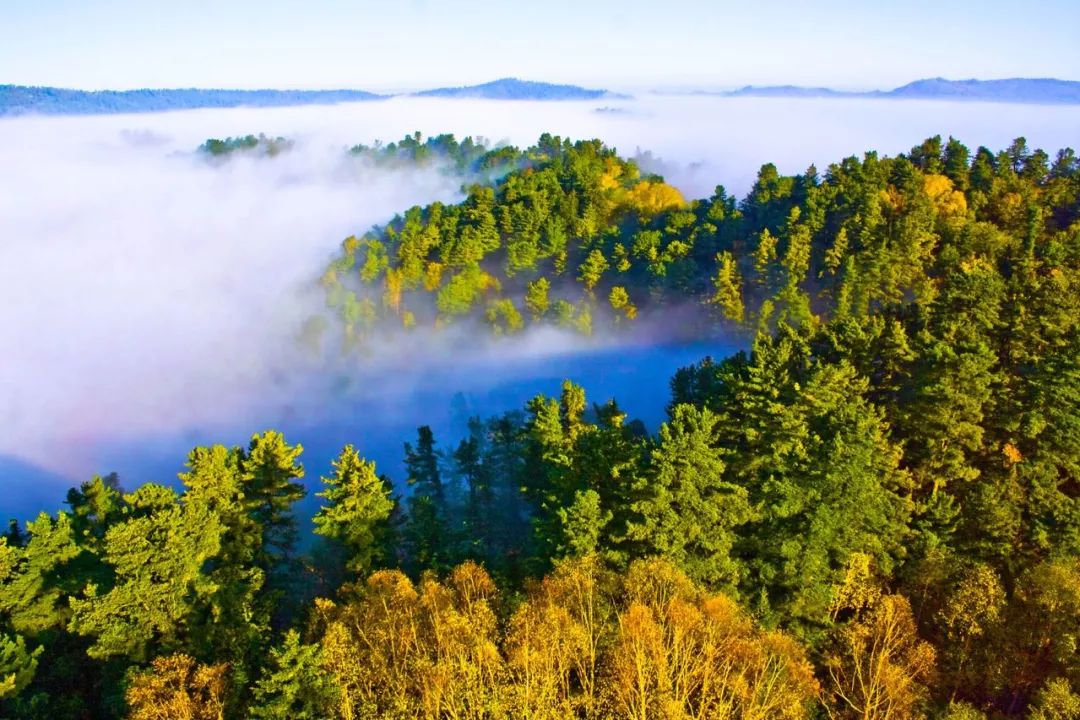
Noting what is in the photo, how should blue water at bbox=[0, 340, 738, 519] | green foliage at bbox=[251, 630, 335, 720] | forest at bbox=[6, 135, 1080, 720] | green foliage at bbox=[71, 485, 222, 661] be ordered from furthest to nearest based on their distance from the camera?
blue water at bbox=[0, 340, 738, 519]
green foliage at bbox=[71, 485, 222, 661]
forest at bbox=[6, 135, 1080, 720]
green foliage at bbox=[251, 630, 335, 720]

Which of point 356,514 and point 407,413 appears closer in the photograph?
point 356,514

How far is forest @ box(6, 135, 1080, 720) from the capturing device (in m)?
19.2

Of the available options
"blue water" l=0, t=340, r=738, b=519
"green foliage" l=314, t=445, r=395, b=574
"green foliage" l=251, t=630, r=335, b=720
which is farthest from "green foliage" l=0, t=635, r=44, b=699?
"blue water" l=0, t=340, r=738, b=519

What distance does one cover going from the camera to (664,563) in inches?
976

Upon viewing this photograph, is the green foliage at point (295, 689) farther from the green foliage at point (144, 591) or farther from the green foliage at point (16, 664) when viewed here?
the green foliage at point (16, 664)

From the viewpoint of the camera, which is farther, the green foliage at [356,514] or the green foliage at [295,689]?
the green foliage at [356,514]

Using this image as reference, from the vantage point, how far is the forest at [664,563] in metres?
19.2

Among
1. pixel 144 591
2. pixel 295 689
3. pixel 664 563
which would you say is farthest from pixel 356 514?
pixel 295 689

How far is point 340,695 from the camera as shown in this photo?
18062mm

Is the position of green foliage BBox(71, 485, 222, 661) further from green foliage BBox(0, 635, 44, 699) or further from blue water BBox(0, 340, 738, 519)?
blue water BBox(0, 340, 738, 519)

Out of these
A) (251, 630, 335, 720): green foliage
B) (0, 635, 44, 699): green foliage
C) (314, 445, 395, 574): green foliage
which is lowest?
(0, 635, 44, 699): green foliage

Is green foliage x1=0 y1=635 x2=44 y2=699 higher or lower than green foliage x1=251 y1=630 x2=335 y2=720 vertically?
lower

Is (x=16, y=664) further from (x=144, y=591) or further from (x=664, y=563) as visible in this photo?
(x=664, y=563)

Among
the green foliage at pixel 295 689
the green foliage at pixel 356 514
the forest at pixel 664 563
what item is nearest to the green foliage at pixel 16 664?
the forest at pixel 664 563
